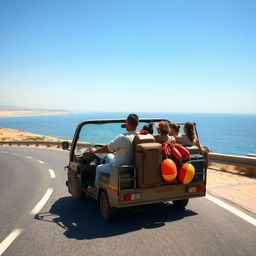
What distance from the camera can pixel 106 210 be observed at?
5.28 meters

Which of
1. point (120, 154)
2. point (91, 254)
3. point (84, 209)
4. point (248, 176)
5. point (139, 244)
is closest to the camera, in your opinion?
point (91, 254)

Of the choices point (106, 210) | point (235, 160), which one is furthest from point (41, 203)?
point (235, 160)

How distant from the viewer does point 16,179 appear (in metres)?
10.6

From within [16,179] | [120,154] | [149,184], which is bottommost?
[16,179]

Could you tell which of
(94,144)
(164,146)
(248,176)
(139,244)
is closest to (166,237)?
(139,244)

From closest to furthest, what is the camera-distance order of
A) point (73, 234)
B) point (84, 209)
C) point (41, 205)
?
1. point (73, 234)
2. point (84, 209)
3. point (41, 205)

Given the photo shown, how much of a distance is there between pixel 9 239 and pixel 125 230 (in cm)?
179

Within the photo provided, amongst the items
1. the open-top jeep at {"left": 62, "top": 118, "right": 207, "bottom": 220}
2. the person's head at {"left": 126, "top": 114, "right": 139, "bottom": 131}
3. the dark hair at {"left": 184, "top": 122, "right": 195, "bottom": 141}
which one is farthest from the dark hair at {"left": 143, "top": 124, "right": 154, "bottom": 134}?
the person's head at {"left": 126, "top": 114, "right": 139, "bottom": 131}

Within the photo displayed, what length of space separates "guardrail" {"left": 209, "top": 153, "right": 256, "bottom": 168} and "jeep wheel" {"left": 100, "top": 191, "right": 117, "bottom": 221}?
6.18 m

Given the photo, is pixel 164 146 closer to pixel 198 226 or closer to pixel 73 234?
pixel 198 226

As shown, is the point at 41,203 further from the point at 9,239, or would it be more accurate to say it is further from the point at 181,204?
the point at 181,204

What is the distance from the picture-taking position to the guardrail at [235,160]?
32.2 ft

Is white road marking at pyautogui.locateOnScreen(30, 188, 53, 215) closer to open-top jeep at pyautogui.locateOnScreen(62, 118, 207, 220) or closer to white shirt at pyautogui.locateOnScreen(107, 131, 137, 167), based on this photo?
open-top jeep at pyautogui.locateOnScreen(62, 118, 207, 220)

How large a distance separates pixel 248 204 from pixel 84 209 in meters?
3.48
